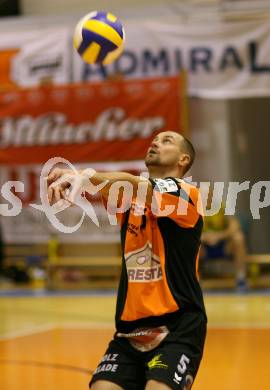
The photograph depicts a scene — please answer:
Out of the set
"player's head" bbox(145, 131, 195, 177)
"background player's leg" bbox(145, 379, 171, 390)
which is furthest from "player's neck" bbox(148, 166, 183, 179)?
"background player's leg" bbox(145, 379, 171, 390)

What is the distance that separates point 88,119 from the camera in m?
14.7

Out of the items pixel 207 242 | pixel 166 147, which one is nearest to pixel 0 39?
pixel 207 242

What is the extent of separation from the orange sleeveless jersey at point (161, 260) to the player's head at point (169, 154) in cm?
20

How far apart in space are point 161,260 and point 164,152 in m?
0.69

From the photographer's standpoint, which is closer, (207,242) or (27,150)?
(207,242)

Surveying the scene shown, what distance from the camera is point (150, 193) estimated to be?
4176mm

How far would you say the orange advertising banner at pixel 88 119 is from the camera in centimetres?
1423

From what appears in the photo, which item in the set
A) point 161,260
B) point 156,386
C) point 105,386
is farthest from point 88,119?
point 156,386

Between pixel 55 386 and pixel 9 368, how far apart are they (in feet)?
3.18

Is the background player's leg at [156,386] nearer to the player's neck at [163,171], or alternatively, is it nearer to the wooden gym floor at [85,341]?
the player's neck at [163,171]

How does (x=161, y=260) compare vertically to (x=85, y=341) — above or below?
above

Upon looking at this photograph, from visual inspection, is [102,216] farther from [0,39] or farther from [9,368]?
[9,368]

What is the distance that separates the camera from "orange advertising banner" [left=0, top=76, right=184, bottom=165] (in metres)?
14.2

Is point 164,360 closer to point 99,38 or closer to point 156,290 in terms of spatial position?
point 156,290
